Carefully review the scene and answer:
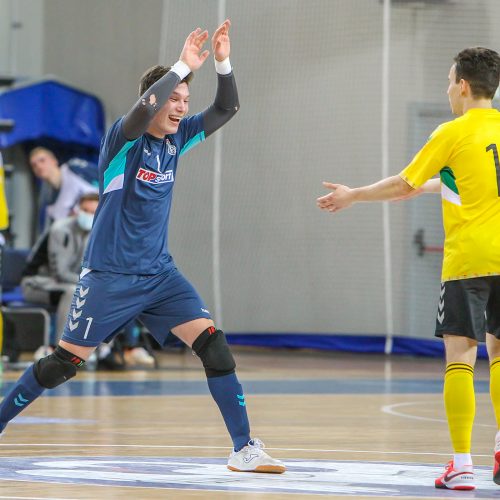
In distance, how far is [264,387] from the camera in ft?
32.2

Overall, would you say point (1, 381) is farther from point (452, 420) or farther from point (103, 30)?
point (103, 30)

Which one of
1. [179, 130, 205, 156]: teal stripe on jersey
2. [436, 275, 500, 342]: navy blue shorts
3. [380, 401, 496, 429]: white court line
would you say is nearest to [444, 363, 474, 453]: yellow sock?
[436, 275, 500, 342]: navy blue shorts

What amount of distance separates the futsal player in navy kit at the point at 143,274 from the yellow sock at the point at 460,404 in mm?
805

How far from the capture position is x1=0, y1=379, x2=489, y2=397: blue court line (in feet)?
30.1

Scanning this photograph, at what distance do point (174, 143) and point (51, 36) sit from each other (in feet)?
38.0

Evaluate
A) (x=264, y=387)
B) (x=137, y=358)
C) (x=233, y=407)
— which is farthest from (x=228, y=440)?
(x=137, y=358)

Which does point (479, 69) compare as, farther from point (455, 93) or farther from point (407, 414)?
point (407, 414)

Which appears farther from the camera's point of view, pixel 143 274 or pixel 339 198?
pixel 143 274

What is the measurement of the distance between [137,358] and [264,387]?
2542 millimetres

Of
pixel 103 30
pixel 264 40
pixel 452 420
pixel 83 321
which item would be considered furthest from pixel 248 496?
pixel 103 30

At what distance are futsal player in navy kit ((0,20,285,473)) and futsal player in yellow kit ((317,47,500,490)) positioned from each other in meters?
0.76

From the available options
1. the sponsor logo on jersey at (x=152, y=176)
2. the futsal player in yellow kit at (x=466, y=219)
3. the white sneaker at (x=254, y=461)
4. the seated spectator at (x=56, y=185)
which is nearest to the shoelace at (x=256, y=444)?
the white sneaker at (x=254, y=461)

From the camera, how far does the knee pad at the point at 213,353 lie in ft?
16.8

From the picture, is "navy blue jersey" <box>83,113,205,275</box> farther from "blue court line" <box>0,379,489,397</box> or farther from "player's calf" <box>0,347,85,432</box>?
"blue court line" <box>0,379,489,397</box>
